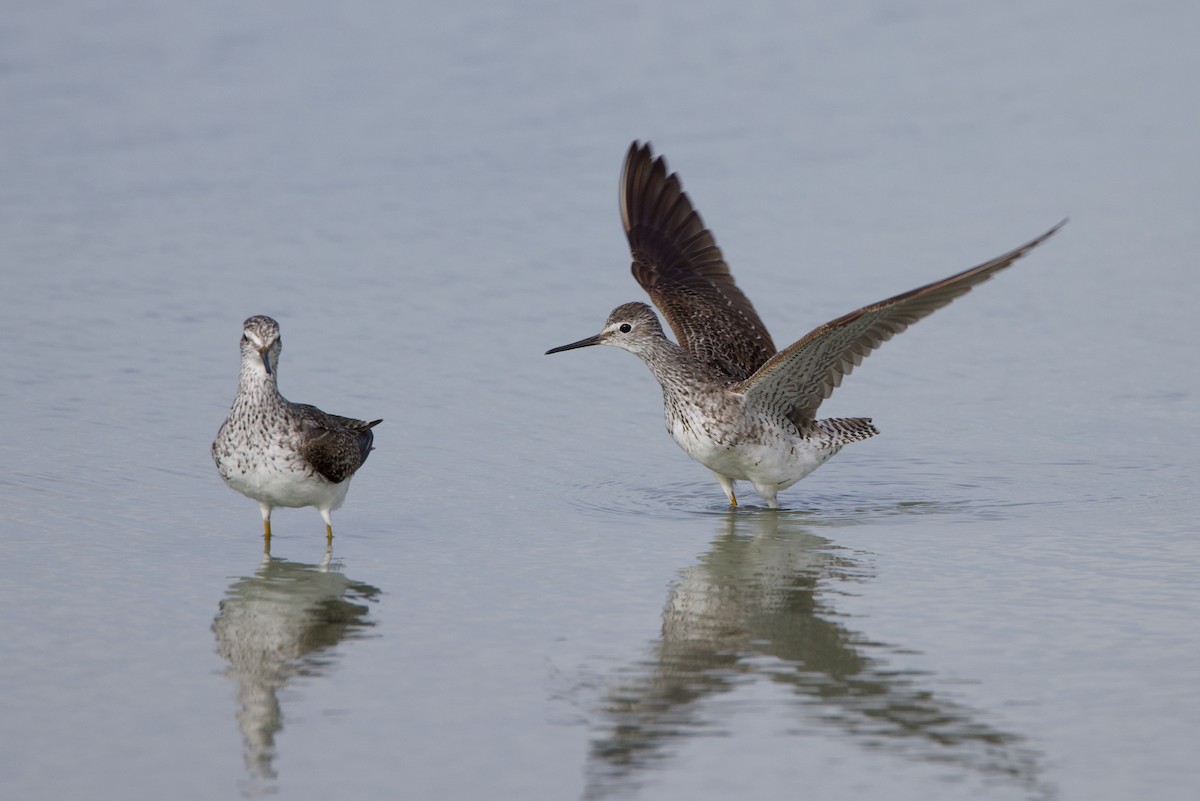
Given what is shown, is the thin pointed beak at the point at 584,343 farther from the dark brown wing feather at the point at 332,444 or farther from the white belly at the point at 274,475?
the white belly at the point at 274,475

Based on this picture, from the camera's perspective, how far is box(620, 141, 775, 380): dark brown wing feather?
1159 centimetres

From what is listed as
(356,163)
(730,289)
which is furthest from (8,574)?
(356,163)

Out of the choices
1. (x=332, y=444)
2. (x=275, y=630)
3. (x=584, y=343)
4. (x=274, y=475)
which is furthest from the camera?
(x=584, y=343)

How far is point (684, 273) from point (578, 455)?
232 cm

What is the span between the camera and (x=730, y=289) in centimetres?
1236

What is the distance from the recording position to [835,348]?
977 centimetres

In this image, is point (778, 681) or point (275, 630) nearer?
point (778, 681)

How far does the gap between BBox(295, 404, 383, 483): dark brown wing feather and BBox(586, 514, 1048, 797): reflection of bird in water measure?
1.86 metres

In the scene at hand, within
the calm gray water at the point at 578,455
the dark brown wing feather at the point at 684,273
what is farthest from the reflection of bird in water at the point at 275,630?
the dark brown wing feather at the point at 684,273

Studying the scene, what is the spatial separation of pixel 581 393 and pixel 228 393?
2.34 m

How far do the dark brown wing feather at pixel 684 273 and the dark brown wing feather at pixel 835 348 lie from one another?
0.86m

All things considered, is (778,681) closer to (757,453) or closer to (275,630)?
(275,630)

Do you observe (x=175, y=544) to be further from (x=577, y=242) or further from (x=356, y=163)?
(x=356, y=163)

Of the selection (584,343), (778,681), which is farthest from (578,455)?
(778,681)
